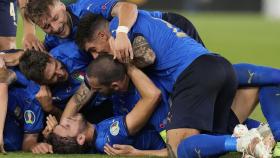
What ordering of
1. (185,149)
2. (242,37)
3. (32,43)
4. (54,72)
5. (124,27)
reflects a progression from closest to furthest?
(185,149)
(124,27)
(54,72)
(32,43)
(242,37)

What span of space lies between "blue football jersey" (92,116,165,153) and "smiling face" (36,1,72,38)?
94cm

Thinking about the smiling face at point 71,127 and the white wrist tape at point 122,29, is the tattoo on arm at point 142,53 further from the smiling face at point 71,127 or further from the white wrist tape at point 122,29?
the smiling face at point 71,127

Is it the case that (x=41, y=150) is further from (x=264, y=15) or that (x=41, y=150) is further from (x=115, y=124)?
(x=264, y=15)

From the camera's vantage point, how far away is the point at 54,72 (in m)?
7.54

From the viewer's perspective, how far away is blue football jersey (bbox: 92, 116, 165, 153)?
24.0ft

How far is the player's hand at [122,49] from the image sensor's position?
275 inches

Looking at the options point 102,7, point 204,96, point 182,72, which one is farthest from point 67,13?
point 204,96

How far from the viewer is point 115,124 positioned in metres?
7.35

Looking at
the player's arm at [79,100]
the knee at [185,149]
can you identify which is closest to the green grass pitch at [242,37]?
the player's arm at [79,100]

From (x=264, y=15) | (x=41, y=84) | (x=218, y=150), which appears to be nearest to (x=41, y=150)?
(x=41, y=84)

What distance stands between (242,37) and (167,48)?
1586cm

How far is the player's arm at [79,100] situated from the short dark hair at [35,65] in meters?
0.33

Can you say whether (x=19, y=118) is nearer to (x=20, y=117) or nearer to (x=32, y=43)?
(x=20, y=117)

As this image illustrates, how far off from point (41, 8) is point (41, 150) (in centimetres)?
127
